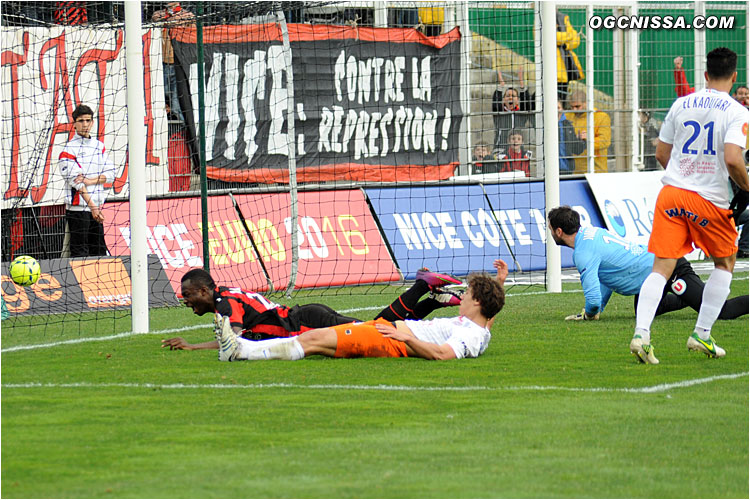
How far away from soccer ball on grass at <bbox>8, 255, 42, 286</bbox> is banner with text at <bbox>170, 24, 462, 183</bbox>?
5014 mm

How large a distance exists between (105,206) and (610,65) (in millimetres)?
9571

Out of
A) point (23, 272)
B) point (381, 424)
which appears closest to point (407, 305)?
point (381, 424)

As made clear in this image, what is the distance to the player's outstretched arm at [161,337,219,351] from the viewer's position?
366 inches

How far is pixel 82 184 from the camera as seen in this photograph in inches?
560

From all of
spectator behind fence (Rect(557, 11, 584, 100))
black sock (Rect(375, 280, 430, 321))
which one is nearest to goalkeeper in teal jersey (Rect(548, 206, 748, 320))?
black sock (Rect(375, 280, 430, 321))

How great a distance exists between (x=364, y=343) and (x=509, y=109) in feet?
37.4

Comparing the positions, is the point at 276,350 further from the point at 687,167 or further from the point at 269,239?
the point at 269,239

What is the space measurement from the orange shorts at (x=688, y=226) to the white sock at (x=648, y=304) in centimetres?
19

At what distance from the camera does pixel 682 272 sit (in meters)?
10.5

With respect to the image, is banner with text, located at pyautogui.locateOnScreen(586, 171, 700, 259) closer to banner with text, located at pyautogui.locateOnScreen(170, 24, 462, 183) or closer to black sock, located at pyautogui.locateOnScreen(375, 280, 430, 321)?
banner with text, located at pyautogui.locateOnScreen(170, 24, 462, 183)

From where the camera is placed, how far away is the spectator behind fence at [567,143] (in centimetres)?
2002

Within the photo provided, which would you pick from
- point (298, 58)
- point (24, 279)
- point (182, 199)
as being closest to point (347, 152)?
point (298, 58)

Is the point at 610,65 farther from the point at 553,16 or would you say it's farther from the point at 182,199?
the point at 182,199

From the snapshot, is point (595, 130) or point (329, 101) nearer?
point (329, 101)
